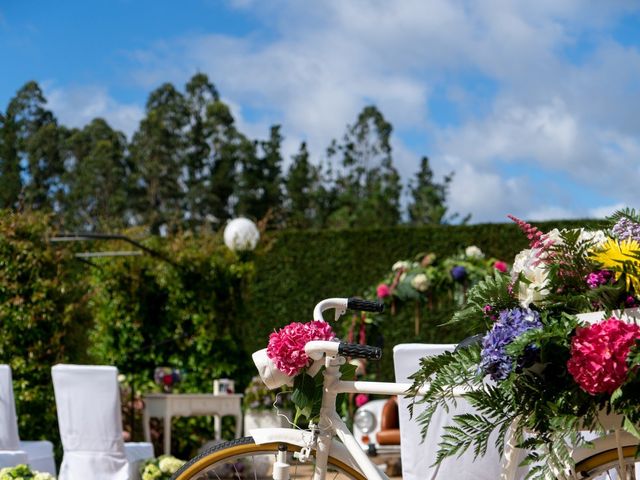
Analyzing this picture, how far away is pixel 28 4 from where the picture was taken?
362 inches

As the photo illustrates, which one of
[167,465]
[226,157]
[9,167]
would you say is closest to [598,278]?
[167,465]

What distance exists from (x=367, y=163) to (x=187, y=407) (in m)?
16.9

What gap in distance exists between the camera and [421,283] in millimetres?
7938

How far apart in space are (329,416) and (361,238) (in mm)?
7424

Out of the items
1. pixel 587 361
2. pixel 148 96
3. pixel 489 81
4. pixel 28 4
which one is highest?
pixel 148 96

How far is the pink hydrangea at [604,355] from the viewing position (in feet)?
6.32

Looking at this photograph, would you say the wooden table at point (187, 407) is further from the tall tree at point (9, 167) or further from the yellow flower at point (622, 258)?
the tall tree at point (9, 167)

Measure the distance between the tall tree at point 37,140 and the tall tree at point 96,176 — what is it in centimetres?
37

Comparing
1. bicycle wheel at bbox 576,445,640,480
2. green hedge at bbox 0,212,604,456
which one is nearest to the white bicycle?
bicycle wheel at bbox 576,445,640,480

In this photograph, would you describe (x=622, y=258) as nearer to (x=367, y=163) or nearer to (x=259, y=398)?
(x=259, y=398)

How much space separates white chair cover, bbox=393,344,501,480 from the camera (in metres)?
2.91

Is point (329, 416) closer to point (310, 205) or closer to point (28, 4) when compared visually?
point (28, 4)

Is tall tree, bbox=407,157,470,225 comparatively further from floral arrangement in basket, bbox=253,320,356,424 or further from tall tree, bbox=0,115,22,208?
floral arrangement in basket, bbox=253,320,356,424

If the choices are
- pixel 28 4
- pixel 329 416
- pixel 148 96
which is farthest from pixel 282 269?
pixel 148 96
